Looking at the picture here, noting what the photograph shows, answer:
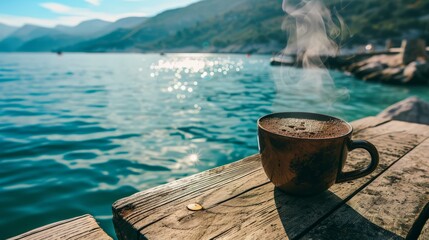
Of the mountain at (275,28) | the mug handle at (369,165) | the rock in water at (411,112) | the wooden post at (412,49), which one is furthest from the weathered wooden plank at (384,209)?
the wooden post at (412,49)

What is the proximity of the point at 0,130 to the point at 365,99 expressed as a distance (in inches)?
640

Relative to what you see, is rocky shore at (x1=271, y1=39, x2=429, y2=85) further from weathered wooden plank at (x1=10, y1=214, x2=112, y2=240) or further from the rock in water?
weathered wooden plank at (x1=10, y1=214, x2=112, y2=240)

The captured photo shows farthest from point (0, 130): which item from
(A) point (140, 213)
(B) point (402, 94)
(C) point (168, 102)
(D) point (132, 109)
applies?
(B) point (402, 94)

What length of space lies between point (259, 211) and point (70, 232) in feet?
2.89

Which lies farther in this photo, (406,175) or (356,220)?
(406,175)

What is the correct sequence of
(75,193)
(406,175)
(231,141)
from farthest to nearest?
1. (231,141)
2. (75,193)
3. (406,175)

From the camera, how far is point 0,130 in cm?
786

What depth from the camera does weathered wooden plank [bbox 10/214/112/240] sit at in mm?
1169

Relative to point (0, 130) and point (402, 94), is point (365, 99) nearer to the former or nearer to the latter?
point (402, 94)

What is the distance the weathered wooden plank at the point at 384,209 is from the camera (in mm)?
1080

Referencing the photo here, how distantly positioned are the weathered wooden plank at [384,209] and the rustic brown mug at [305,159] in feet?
0.51

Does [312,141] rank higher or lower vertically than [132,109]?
higher

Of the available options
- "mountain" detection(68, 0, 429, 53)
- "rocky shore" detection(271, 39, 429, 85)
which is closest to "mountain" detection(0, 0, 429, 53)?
"mountain" detection(68, 0, 429, 53)

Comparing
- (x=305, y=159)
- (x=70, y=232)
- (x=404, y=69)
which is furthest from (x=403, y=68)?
(x=70, y=232)
